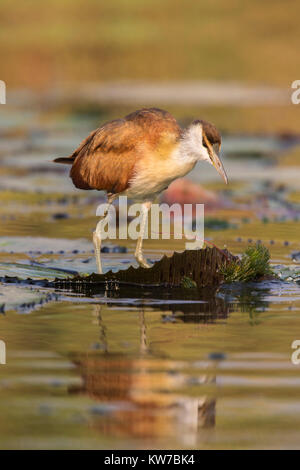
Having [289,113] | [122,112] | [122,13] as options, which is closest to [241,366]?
[122,112]

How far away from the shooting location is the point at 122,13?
1497 inches

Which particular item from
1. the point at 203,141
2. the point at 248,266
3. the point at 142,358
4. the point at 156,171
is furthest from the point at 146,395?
the point at 156,171

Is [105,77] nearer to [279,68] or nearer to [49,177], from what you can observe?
[279,68]

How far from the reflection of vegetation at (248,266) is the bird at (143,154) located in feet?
2.57

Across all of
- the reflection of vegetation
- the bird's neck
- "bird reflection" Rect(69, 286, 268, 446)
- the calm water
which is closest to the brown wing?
the bird's neck

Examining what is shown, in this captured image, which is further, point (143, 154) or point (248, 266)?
point (143, 154)

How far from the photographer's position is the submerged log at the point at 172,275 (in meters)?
9.16

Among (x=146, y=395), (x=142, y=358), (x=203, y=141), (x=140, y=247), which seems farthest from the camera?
(x=140, y=247)

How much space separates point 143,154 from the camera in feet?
32.5

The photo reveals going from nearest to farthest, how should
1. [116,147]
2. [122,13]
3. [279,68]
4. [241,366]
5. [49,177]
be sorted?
1. [241,366]
2. [116,147]
3. [49,177]
4. [279,68]
5. [122,13]

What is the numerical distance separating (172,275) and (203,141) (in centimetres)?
125

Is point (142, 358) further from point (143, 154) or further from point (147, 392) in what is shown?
point (143, 154)

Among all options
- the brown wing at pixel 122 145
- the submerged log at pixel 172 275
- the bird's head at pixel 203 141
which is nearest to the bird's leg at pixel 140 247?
the brown wing at pixel 122 145
